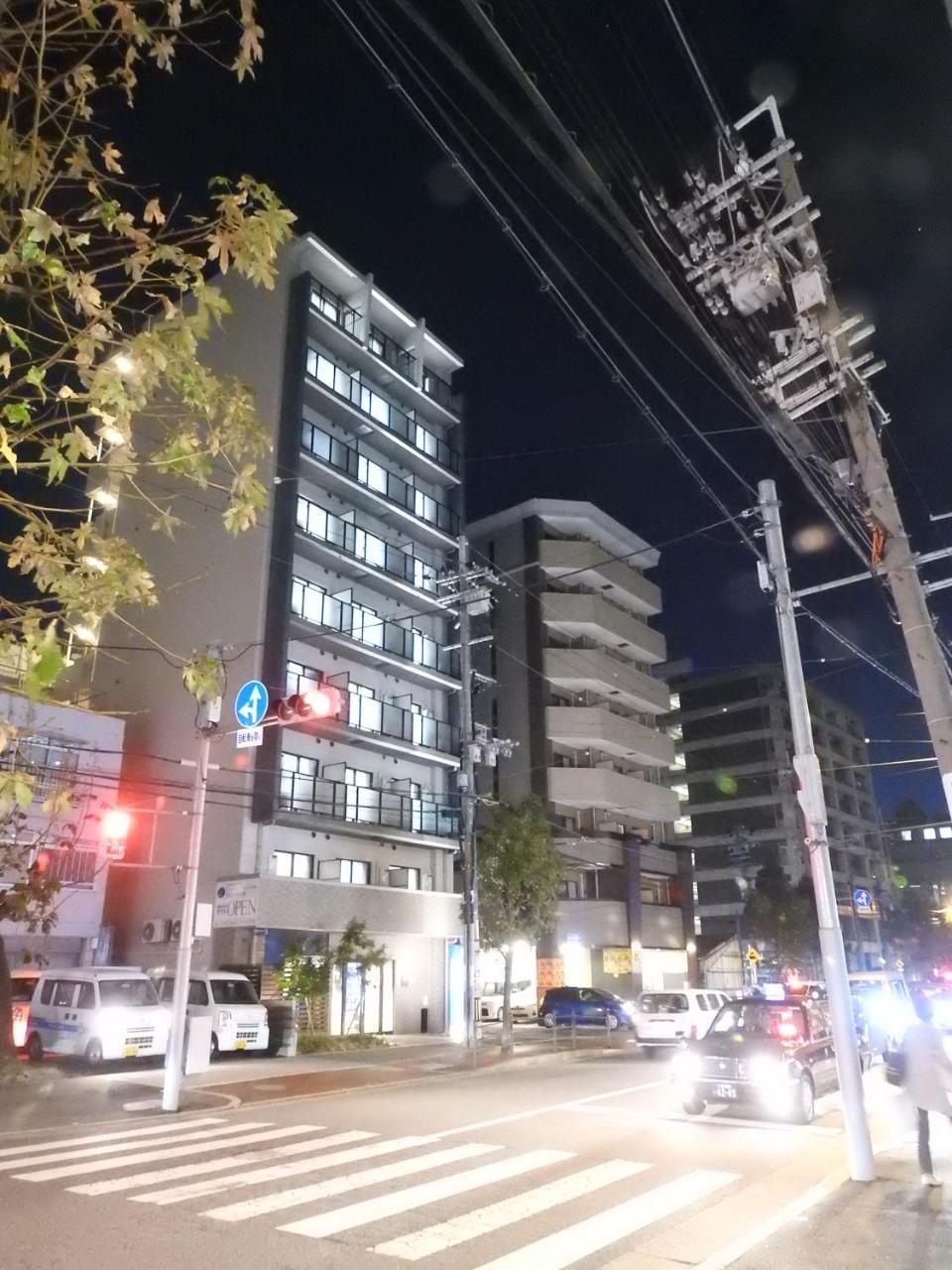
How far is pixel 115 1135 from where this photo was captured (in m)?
12.3

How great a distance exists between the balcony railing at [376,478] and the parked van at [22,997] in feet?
57.2

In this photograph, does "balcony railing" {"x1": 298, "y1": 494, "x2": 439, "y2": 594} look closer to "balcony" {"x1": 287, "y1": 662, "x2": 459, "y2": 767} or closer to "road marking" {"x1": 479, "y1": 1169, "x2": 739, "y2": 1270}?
"balcony" {"x1": 287, "y1": 662, "x2": 459, "y2": 767}

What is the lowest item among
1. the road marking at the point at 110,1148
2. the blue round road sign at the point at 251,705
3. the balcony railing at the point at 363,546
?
the road marking at the point at 110,1148

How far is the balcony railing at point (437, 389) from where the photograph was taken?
125ft

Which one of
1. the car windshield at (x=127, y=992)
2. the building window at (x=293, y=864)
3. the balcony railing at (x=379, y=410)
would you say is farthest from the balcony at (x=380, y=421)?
the car windshield at (x=127, y=992)

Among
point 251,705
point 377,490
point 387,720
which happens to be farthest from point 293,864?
point 251,705

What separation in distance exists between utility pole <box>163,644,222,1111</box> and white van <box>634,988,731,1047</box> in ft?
43.7

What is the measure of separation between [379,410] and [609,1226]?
31.3m

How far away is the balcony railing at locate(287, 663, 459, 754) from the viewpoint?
30109mm

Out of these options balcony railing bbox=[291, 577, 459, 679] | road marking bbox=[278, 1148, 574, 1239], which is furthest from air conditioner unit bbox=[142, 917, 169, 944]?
road marking bbox=[278, 1148, 574, 1239]

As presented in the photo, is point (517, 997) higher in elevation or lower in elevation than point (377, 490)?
lower

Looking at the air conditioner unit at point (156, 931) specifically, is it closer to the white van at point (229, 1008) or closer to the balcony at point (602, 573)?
the white van at point (229, 1008)

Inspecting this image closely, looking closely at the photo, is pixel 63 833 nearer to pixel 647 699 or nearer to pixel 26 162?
pixel 26 162

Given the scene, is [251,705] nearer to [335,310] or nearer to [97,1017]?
[97,1017]
